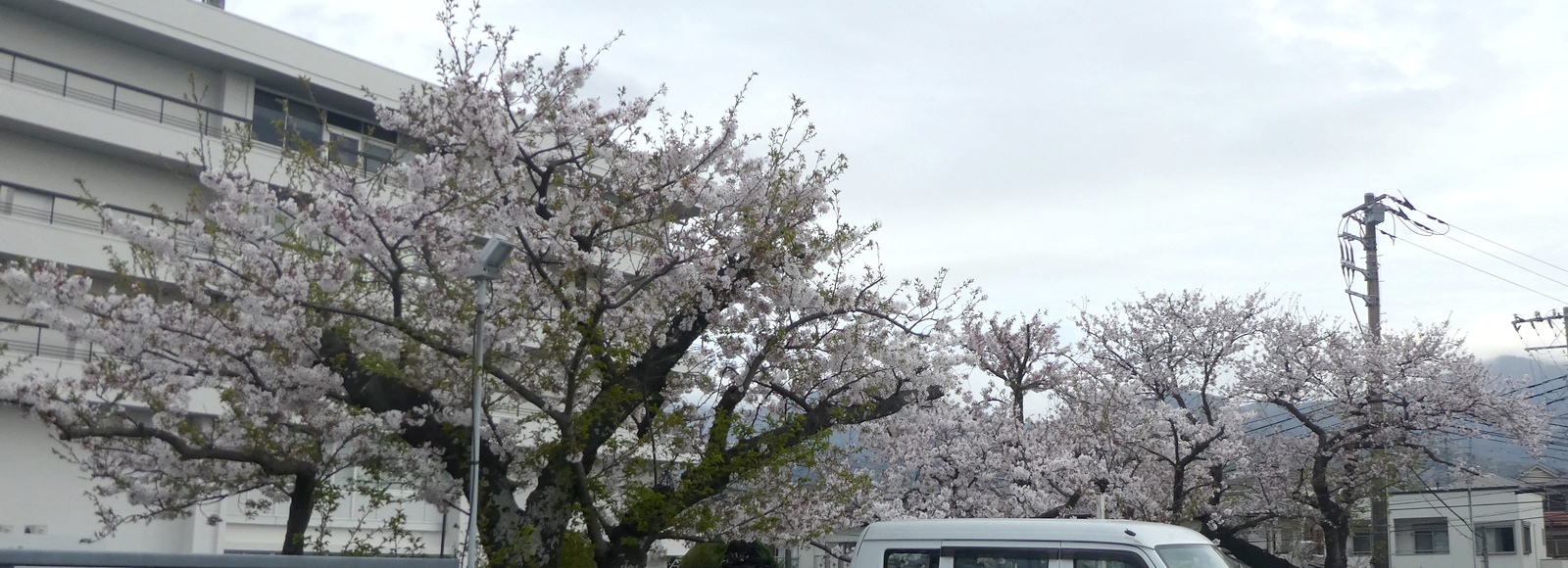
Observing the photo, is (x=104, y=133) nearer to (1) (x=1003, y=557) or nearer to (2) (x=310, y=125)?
(2) (x=310, y=125)

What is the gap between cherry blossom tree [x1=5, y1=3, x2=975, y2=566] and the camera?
1233 cm

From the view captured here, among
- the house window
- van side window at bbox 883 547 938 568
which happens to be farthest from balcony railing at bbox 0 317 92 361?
the house window

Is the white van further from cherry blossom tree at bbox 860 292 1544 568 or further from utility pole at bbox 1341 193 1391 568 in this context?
utility pole at bbox 1341 193 1391 568

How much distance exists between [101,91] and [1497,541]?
48.8 metres

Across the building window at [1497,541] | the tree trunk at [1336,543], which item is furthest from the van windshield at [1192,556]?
the building window at [1497,541]

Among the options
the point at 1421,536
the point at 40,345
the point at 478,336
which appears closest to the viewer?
the point at 478,336

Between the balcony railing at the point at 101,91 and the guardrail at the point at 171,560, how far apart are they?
16260 mm

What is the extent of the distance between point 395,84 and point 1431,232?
25.1 meters

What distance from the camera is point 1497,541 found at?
46750mm

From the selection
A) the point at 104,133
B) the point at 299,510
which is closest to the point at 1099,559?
the point at 299,510

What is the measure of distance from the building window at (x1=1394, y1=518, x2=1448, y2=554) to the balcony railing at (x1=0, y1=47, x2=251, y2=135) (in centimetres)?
4499

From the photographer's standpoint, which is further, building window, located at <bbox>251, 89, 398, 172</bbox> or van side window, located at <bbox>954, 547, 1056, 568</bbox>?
building window, located at <bbox>251, 89, 398, 172</bbox>

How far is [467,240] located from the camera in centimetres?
1305

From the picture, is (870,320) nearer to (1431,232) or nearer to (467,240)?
(467,240)
